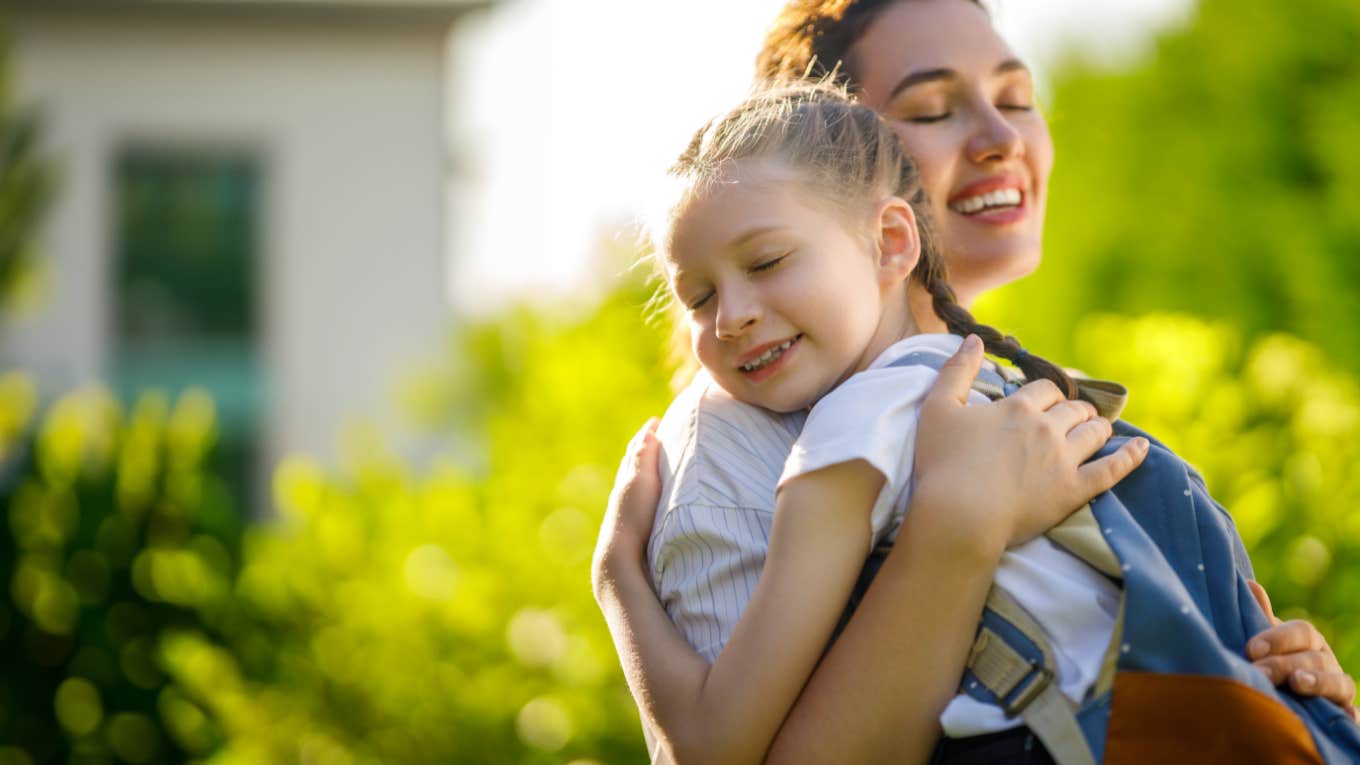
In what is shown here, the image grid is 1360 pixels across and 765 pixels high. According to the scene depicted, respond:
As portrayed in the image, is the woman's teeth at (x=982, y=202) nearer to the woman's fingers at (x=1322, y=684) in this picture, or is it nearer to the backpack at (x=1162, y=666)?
the backpack at (x=1162, y=666)

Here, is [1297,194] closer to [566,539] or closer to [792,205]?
[566,539]

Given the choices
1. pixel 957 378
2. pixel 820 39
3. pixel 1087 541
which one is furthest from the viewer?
pixel 820 39

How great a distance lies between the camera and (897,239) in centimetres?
190

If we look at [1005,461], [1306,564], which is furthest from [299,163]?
[1005,461]

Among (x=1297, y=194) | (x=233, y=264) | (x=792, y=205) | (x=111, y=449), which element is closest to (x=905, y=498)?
(x=792, y=205)

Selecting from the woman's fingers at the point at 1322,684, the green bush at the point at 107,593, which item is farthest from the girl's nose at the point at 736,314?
the green bush at the point at 107,593

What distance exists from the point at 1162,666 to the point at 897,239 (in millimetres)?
669

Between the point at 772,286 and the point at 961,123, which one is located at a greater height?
the point at 961,123

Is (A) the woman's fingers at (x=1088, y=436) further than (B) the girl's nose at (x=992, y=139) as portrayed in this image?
No

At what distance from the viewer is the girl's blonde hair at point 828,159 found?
1.81m

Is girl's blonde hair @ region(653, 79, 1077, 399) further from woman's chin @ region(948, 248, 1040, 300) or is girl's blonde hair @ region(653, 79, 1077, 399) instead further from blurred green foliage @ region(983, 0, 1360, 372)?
blurred green foliage @ region(983, 0, 1360, 372)

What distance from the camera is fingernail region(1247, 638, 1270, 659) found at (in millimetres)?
1537

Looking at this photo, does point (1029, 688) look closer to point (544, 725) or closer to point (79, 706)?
point (544, 725)

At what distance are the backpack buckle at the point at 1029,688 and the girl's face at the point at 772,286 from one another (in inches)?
17.2
